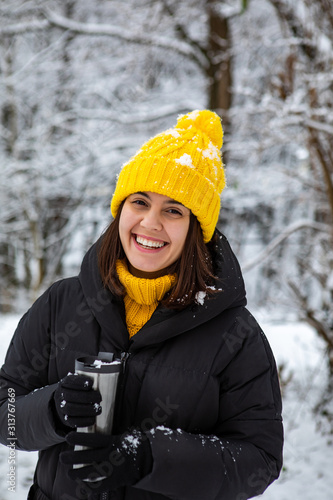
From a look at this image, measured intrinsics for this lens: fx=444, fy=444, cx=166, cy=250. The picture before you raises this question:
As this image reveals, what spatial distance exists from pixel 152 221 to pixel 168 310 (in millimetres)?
316

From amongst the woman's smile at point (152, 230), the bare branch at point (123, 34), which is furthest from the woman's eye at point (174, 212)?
the bare branch at point (123, 34)

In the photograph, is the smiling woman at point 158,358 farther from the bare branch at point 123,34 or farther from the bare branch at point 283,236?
the bare branch at point 123,34

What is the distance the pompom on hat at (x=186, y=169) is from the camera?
160cm

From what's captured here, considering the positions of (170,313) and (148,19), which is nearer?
(170,313)

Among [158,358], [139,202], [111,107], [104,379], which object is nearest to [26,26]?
[111,107]

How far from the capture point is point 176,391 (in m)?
1.44

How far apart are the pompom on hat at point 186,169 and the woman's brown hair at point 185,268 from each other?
0.07m

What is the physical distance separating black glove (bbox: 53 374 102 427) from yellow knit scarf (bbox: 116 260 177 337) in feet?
1.15

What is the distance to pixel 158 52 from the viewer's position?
8961 millimetres

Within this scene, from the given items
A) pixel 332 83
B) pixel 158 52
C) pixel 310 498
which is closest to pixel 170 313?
pixel 310 498

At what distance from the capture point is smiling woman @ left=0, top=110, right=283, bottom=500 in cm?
131

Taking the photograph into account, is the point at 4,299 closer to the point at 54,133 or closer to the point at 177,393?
the point at 54,133

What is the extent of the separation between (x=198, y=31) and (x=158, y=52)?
1.04m

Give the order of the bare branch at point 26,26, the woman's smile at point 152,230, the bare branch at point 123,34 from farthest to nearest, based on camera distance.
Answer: the bare branch at point 26,26 → the bare branch at point 123,34 → the woman's smile at point 152,230
